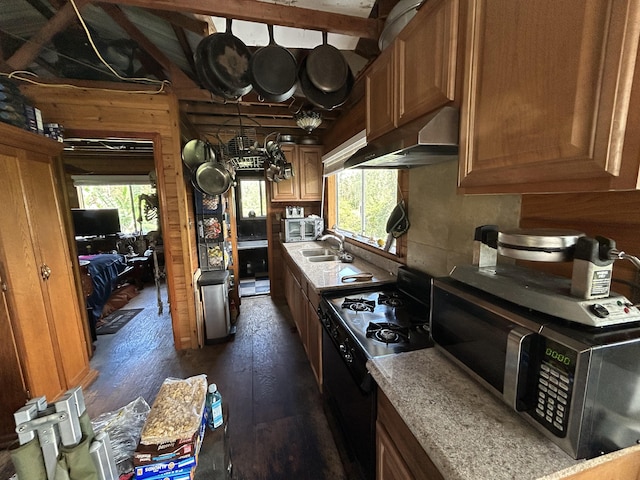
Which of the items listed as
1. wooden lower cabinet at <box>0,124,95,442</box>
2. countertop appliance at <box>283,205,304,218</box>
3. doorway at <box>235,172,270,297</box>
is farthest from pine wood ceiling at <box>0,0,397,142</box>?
doorway at <box>235,172,270,297</box>

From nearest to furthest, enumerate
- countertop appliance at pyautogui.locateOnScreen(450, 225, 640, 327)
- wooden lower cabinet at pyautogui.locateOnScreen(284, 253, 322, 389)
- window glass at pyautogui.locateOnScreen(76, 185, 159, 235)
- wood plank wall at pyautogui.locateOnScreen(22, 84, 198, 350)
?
countertop appliance at pyautogui.locateOnScreen(450, 225, 640, 327)
wooden lower cabinet at pyautogui.locateOnScreen(284, 253, 322, 389)
wood plank wall at pyautogui.locateOnScreen(22, 84, 198, 350)
window glass at pyautogui.locateOnScreen(76, 185, 159, 235)

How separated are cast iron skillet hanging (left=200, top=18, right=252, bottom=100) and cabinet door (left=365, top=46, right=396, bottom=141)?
2.34 ft

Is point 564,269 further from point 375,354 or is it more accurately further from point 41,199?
point 41,199

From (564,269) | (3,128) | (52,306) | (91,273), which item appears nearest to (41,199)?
(3,128)

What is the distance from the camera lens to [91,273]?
329 cm

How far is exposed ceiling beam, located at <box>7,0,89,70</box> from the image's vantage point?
1625 mm

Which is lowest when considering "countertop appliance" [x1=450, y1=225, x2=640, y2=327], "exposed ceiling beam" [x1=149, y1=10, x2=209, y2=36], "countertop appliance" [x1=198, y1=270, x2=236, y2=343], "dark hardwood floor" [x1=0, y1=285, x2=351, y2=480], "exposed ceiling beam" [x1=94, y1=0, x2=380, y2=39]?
"dark hardwood floor" [x1=0, y1=285, x2=351, y2=480]

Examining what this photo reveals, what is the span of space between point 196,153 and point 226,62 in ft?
4.91

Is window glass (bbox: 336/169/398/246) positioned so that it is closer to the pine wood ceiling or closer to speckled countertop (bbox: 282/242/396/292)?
speckled countertop (bbox: 282/242/396/292)

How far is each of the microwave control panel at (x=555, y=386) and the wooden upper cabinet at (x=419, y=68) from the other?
2.75 feet

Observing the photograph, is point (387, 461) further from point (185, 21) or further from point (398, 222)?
point (185, 21)

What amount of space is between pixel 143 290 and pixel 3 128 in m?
3.84

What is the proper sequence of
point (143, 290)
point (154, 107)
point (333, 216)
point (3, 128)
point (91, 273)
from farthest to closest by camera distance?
point (143, 290)
point (333, 216)
point (91, 273)
point (154, 107)
point (3, 128)

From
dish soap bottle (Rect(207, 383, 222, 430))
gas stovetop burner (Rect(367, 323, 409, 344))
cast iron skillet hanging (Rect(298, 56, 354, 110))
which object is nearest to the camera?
dish soap bottle (Rect(207, 383, 222, 430))
